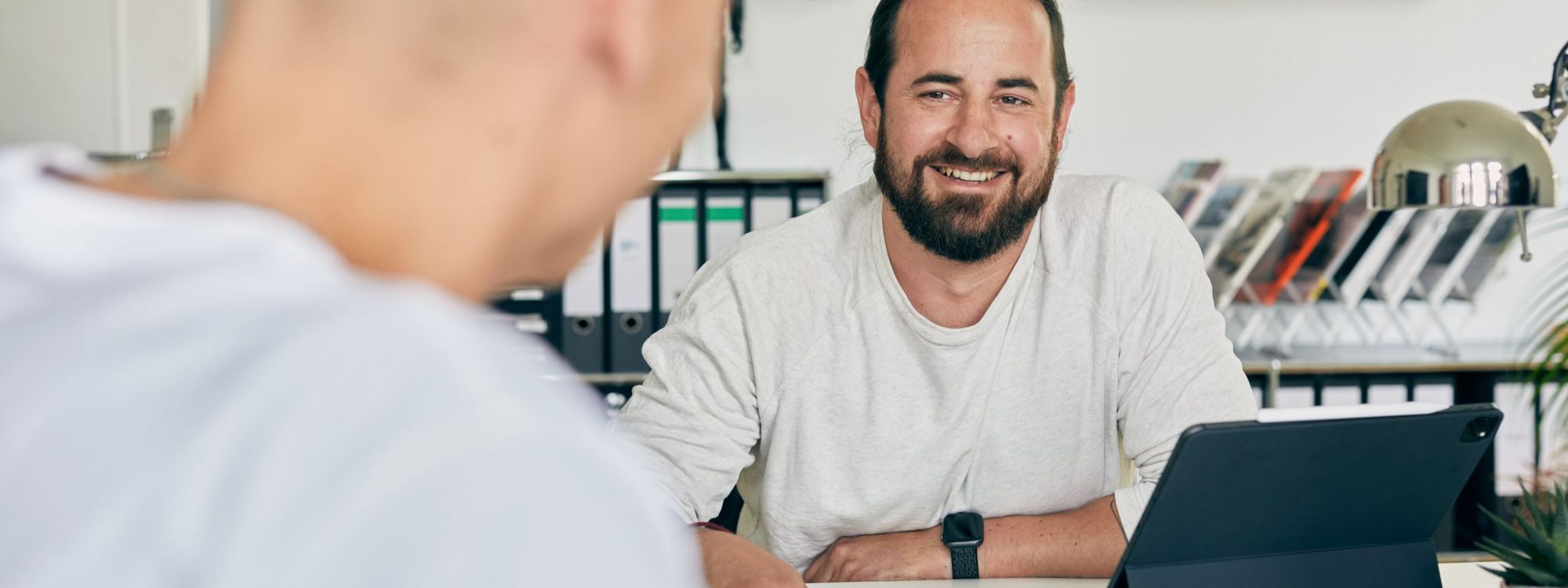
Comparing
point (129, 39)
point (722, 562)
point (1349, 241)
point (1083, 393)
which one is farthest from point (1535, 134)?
point (129, 39)

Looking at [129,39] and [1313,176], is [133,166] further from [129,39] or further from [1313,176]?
[1313,176]

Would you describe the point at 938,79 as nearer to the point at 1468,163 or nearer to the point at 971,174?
the point at 971,174

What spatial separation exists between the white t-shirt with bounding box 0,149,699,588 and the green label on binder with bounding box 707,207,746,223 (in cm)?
231

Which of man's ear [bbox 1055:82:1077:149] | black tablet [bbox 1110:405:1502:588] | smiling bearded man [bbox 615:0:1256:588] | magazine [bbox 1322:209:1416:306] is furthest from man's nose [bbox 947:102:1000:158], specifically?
magazine [bbox 1322:209:1416:306]

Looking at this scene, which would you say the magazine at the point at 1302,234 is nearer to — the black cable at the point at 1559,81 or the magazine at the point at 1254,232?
the magazine at the point at 1254,232

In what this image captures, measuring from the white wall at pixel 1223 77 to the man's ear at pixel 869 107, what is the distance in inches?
42.7

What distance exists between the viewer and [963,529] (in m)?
1.51

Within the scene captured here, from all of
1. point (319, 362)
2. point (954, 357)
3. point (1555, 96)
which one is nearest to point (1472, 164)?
point (1555, 96)

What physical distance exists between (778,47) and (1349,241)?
129 centimetres

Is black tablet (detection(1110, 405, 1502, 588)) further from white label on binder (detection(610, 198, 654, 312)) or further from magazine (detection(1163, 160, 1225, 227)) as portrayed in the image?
magazine (detection(1163, 160, 1225, 227))

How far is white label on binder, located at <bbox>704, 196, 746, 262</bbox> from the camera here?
255 centimetres

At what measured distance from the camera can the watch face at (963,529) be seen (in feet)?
4.86

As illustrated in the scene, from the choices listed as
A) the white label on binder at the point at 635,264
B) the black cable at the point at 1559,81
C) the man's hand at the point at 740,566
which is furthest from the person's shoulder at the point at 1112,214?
the white label on binder at the point at 635,264

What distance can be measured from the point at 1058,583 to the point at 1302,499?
→ 0.38 metres
